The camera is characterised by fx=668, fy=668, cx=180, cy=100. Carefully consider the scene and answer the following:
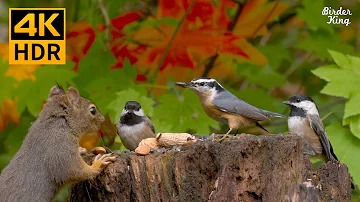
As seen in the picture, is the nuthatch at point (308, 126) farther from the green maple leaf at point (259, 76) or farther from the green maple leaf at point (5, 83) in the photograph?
the green maple leaf at point (5, 83)

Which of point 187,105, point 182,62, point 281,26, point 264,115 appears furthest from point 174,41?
point 281,26

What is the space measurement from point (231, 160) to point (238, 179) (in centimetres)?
11

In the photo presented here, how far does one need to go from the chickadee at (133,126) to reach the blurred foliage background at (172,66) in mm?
131

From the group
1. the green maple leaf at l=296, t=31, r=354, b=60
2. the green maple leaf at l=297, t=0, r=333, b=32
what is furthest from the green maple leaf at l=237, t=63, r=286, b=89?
the green maple leaf at l=297, t=0, r=333, b=32

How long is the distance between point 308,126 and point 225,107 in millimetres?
664

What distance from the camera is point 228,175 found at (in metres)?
3.69

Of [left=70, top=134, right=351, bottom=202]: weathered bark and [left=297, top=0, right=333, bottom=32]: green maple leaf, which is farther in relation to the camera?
[left=297, top=0, right=333, bottom=32]: green maple leaf

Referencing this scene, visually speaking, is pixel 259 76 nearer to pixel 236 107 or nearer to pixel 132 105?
pixel 236 107

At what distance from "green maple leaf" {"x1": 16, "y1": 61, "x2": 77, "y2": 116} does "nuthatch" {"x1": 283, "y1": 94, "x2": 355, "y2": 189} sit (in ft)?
5.73

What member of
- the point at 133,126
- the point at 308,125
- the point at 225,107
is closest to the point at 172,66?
the point at 133,126

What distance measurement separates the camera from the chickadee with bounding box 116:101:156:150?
4914 millimetres

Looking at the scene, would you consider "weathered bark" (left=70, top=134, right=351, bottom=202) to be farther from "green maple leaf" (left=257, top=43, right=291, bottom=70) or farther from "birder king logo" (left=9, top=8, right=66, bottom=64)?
"green maple leaf" (left=257, top=43, right=291, bottom=70)

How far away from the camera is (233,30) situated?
19.2 feet

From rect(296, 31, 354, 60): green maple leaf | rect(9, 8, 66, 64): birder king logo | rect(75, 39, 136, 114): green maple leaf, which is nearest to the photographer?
rect(75, 39, 136, 114): green maple leaf
